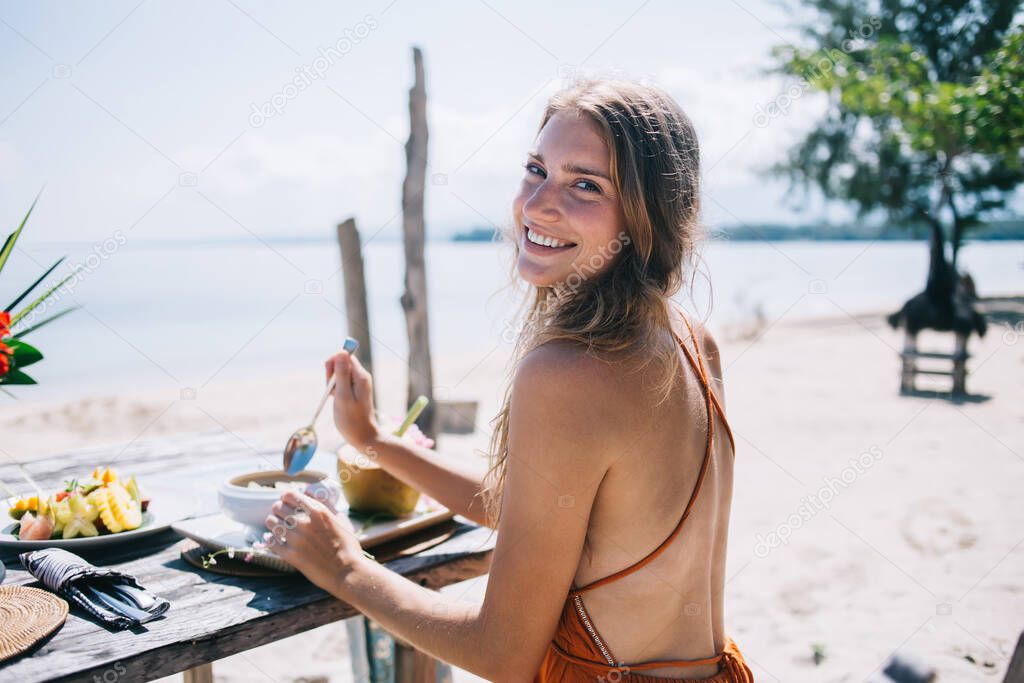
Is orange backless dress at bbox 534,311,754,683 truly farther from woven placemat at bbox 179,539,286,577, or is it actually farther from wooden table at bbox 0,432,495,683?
woven placemat at bbox 179,539,286,577

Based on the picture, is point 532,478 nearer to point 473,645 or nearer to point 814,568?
point 473,645

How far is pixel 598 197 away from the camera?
1411mm

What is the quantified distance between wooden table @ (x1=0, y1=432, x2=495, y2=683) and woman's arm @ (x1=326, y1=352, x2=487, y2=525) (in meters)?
0.08

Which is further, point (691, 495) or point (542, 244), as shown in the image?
point (542, 244)

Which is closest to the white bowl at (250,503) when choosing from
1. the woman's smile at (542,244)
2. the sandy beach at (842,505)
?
the woman's smile at (542,244)

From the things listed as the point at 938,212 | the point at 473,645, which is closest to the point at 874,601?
the point at 473,645

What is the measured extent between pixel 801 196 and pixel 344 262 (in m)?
16.7

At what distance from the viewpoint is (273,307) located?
90.6 feet

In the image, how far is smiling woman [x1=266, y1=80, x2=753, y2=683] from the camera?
1212 millimetres

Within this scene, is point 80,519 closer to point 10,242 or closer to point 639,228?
point 10,242

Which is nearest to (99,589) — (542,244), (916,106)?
(542,244)

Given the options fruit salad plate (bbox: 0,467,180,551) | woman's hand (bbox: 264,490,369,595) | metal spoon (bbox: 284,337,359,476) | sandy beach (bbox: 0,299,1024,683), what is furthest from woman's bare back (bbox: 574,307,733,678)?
sandy beach (bbox: 0,299,1024,683)

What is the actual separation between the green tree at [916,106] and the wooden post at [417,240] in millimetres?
3973

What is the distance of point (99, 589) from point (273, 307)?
2751 centimetres
